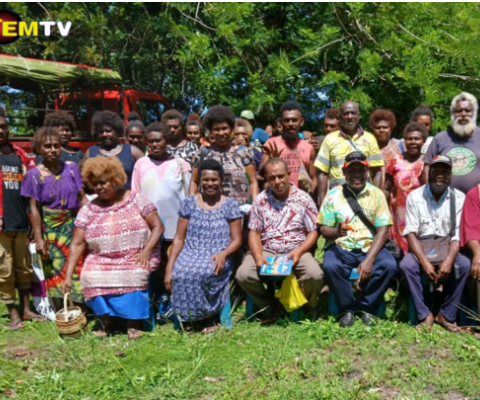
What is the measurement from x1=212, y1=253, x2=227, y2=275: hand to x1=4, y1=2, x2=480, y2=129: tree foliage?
15.5 ft

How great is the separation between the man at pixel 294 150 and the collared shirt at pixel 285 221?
0.64m

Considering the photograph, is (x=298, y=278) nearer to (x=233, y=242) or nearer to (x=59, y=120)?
(x=233, y=242)

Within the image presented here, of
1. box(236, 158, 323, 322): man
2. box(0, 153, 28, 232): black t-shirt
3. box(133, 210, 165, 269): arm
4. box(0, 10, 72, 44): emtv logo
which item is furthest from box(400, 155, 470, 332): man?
box(0, 10, 72, 44): emtv logo

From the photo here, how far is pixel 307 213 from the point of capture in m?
5.07

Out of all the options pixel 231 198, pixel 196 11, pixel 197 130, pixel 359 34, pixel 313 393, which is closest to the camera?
pixel 313 393

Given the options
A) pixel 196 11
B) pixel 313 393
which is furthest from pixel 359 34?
pixel 313 393

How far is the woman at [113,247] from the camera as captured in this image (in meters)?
4.87

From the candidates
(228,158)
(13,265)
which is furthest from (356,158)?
(13,265)

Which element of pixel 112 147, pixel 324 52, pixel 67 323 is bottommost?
pixel 67 323

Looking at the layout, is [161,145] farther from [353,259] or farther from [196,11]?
Result: [196,11]

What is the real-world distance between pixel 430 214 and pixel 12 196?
400 centimetres

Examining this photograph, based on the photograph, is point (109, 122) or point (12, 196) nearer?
point (12, 196)

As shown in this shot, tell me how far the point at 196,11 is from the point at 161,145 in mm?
5363

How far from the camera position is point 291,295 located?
16.0ft
